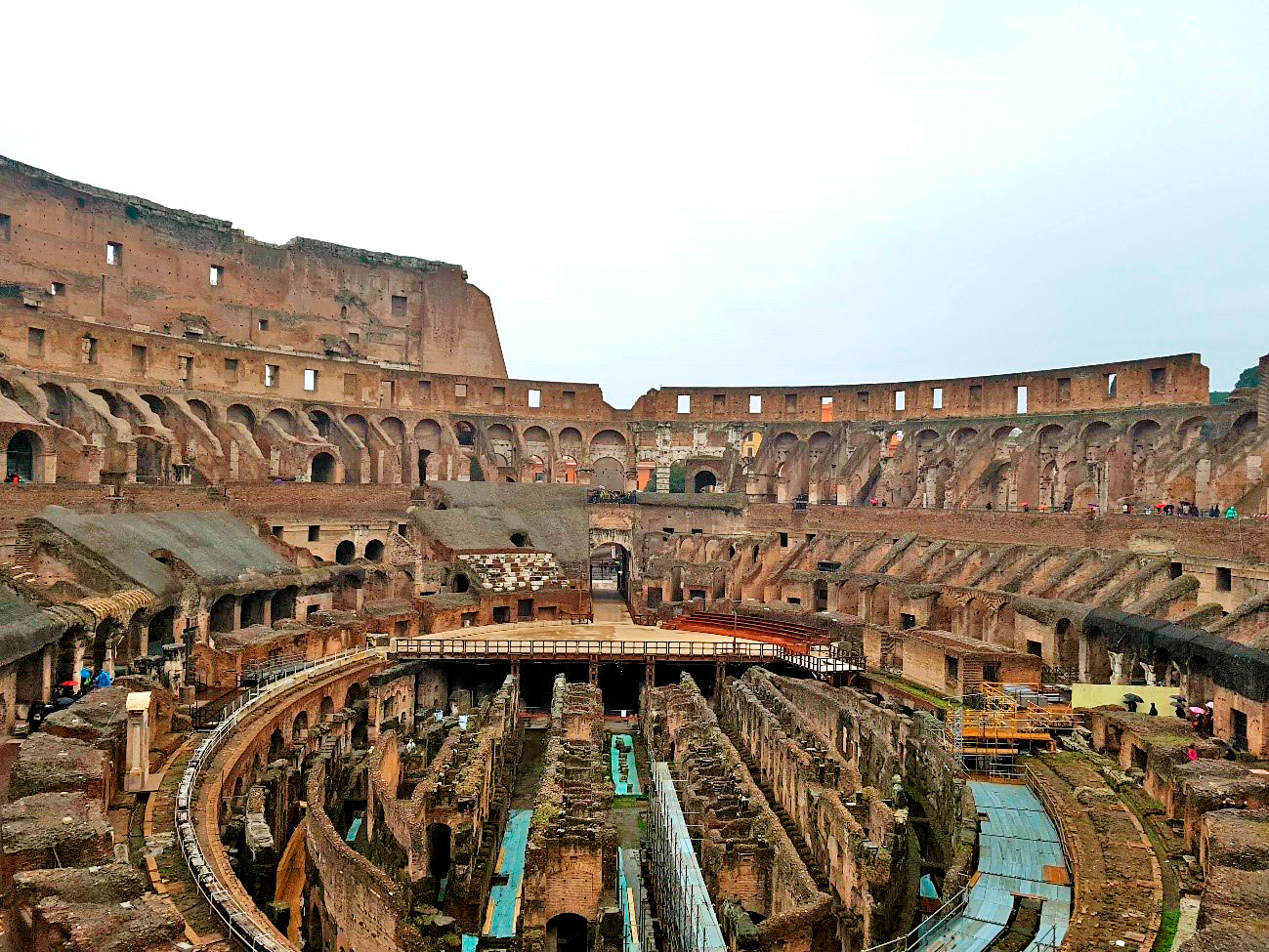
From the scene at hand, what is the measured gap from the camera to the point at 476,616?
35656 mm

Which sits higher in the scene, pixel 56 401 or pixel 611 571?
pixel 56 401

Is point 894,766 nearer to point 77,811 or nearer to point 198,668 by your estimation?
point 77,811

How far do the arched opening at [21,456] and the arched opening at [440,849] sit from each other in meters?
22.9

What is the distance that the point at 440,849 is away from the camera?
16.3 metres

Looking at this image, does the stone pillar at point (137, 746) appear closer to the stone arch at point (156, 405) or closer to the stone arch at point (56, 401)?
the stone arch at point (56, 401)

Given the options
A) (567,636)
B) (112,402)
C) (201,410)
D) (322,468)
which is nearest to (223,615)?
(567,636)

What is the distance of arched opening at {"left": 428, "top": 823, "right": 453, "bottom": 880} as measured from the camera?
15945mm

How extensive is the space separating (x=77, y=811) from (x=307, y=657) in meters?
17.3

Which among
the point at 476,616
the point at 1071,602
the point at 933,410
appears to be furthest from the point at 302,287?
the point at 1071,602

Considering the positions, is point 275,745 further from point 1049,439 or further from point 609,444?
point 1049,439

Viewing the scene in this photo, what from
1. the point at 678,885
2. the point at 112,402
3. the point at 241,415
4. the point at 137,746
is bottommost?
the point at 678,885

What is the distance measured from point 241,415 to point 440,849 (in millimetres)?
31853

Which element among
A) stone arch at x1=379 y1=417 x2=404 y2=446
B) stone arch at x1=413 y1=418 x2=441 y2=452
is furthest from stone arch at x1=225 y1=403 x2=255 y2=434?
stone arch at x1=413 y1=418 x2=441 y2=452

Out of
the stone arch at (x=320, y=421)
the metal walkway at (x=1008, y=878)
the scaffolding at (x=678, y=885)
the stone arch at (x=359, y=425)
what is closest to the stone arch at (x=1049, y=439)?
the metal walkway at (x=1008, y=878)
